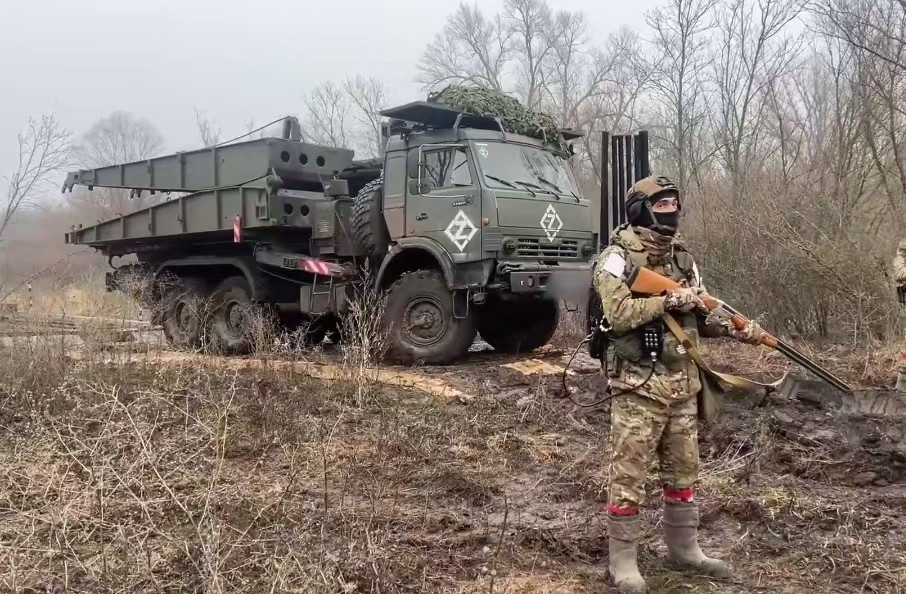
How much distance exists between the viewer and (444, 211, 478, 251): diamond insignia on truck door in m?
7.81

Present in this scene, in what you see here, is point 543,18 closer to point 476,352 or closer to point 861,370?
point 476,352

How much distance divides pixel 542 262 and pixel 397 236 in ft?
5.49

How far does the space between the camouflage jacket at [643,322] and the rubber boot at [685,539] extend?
1.62ft

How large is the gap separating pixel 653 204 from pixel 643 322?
1.73 ft

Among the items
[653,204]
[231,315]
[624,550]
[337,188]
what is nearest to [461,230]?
[337,188]

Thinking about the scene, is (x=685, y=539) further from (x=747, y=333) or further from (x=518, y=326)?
(x=518, y=326)

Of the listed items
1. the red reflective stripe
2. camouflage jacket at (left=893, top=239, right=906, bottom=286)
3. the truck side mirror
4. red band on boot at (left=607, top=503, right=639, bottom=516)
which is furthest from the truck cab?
red band on boot at (left=607, top=503, right=639, bottom=516)

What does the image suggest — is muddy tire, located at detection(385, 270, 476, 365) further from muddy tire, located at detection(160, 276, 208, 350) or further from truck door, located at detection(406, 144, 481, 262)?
muddy tire, located at detection(160, 276, 208, 350)

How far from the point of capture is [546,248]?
8227 millimetres

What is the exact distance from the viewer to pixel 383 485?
168 inches

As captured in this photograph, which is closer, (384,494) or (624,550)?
(624,550)

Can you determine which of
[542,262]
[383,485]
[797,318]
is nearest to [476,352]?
[542,262]

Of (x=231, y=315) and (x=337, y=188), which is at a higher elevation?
(x=337, y=188)

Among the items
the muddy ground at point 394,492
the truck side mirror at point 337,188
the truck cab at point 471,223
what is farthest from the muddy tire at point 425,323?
the truck side mirror at point 337,188
